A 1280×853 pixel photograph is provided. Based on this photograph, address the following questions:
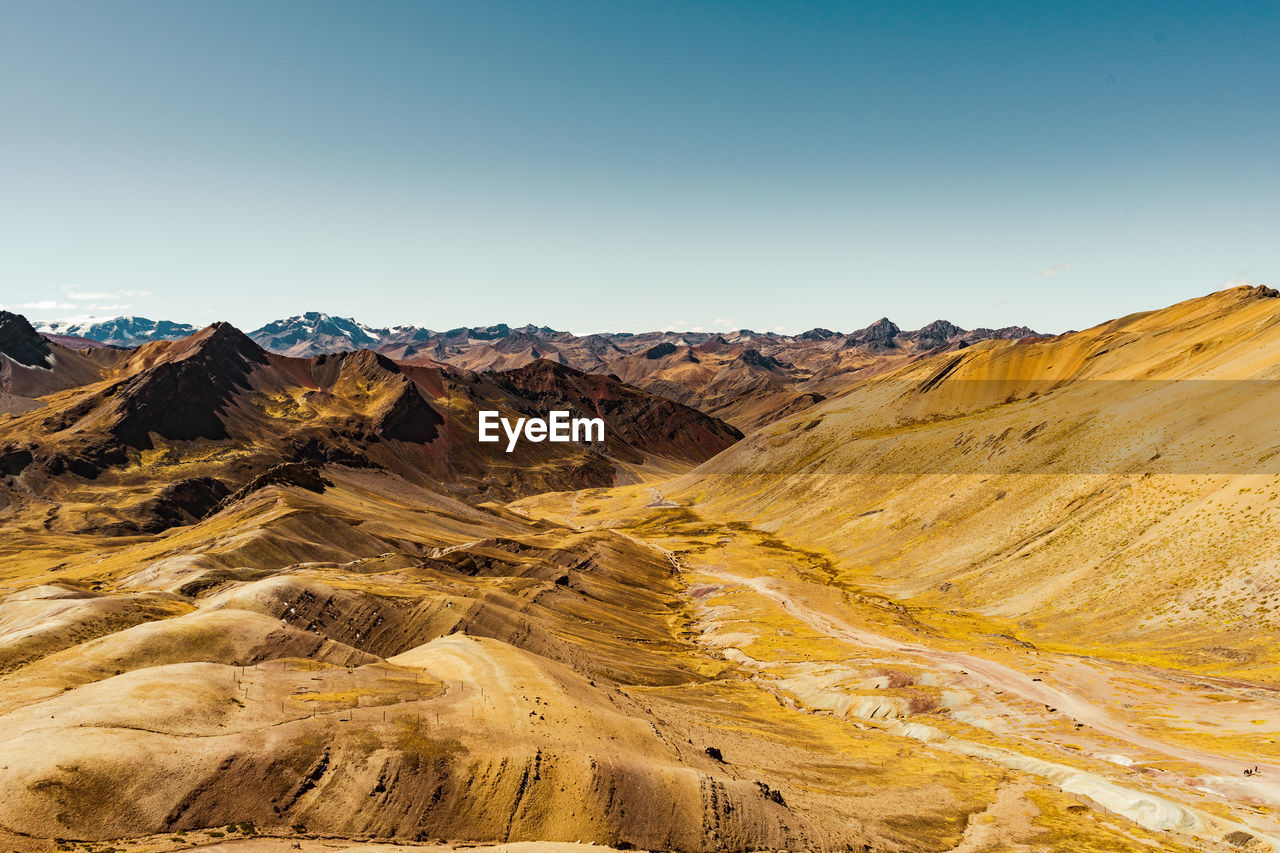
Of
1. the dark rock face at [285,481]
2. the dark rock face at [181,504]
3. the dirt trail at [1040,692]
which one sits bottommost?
the dirt trail at [1040,692]

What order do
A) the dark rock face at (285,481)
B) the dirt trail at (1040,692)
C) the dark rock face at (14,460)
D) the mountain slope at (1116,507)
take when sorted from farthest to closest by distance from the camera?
the dark rock face at (14,460) → the dark rock face at (285,481) → the mountain slope at (1116,507) → the dirt trail at (1040,692)

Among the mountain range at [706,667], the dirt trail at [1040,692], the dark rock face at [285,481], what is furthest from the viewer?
the dark rock face at [285,481]

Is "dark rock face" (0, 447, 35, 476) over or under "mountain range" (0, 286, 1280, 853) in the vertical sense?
over

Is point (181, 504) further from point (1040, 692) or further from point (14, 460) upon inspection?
point (1040, 692)

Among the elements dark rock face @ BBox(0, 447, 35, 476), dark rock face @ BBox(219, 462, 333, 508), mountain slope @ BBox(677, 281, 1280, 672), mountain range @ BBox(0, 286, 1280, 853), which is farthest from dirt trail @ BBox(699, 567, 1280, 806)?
dark rock face @ BBox(0, 447, 35, 476)

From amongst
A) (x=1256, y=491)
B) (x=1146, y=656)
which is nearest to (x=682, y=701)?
(x=1146, y=656)

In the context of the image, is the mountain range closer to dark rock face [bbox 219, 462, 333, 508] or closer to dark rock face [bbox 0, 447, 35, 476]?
dark rock face [bbox 219, 462, 333, 508]

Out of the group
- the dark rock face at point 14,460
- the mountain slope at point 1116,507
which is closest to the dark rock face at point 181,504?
the dark rock face at point 14,460

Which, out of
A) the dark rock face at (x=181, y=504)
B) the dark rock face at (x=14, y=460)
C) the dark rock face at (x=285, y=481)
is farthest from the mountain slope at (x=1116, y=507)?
the dark rock face at (x=14, y=460)

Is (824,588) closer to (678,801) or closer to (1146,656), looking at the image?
(1146,656)

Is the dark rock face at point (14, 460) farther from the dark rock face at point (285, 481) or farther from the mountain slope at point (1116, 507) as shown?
the mountain slope at point (1116, 507)

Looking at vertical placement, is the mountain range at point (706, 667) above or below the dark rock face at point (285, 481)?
below

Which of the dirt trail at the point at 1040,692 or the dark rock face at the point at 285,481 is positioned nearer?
the dirt trail at the point at 1040,692
